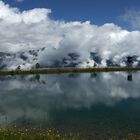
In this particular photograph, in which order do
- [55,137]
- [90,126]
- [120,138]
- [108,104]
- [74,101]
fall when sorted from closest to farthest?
[55,137] → [120,138] → [90,126] → [108,104] → [74,101]

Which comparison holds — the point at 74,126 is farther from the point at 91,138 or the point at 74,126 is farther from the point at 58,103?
the point at 58,103

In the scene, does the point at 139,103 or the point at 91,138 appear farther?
the point at 139,103

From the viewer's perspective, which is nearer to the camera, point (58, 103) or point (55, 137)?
point (55, 137)

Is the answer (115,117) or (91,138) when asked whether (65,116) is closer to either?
(115,117)

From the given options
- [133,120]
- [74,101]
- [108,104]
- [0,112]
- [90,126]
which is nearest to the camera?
[90,126]

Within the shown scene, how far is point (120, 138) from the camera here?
3092 centimetres

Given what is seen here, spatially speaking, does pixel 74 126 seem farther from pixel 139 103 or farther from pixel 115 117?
pixel 139 103

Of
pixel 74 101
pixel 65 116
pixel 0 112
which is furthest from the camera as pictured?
pixel 74 101

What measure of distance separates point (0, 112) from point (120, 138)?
21723 millimetres

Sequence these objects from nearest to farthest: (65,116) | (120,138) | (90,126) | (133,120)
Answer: (120,138) → (90,126) → (133,120) → (65,116)

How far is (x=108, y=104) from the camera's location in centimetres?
5725

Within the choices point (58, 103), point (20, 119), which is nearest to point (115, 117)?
point (20, 119)

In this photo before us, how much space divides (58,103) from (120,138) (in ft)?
94.7

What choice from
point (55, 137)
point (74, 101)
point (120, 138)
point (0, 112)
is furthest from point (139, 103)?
point (55, 137)
